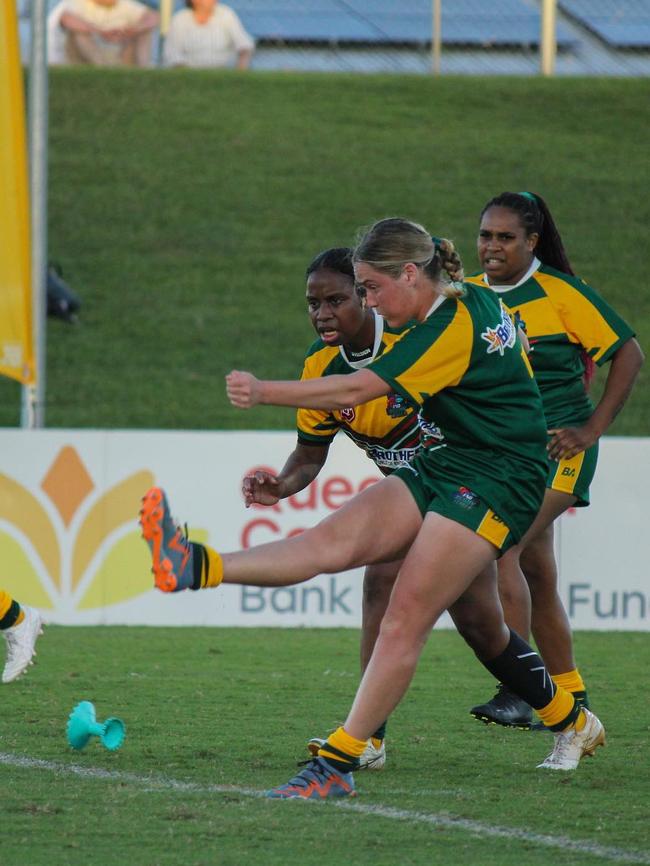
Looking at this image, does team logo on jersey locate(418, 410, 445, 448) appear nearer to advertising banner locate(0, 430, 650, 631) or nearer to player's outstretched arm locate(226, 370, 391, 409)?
player's outstretched arm locate(226, 370, 391, 409)

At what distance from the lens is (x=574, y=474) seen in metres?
6.49

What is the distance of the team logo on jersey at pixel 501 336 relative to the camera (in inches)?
193

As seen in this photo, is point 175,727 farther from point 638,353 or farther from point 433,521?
point 638,353

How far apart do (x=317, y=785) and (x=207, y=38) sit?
17596mm

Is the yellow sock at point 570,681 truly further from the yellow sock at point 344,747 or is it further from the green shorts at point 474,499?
the yellow sock at point 344,747

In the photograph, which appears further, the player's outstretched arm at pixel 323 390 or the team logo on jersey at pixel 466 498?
the team logo on jersey at pixel 466 498

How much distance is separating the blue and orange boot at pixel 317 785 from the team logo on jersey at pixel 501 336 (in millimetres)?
1416

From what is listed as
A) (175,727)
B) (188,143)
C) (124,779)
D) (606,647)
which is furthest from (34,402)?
(188,143)

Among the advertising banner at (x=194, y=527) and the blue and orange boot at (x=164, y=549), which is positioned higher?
the blue and orange boot at (x=164, y=549)

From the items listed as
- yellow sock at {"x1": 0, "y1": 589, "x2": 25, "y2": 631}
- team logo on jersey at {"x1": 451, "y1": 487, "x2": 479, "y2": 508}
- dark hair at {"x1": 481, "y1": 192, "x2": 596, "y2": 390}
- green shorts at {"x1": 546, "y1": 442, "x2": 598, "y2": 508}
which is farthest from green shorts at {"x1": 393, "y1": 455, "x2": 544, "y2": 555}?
yellow sock at {"x1": 0, "y1": 589, "x2": 25, "y2": 631}

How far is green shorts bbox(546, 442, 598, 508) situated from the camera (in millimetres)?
6449

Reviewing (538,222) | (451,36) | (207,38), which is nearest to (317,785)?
(538,222)

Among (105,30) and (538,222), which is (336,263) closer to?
(538,222)

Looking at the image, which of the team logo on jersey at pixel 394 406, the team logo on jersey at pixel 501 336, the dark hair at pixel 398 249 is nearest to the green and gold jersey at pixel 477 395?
the team logo on jersey at pixel 501 336
